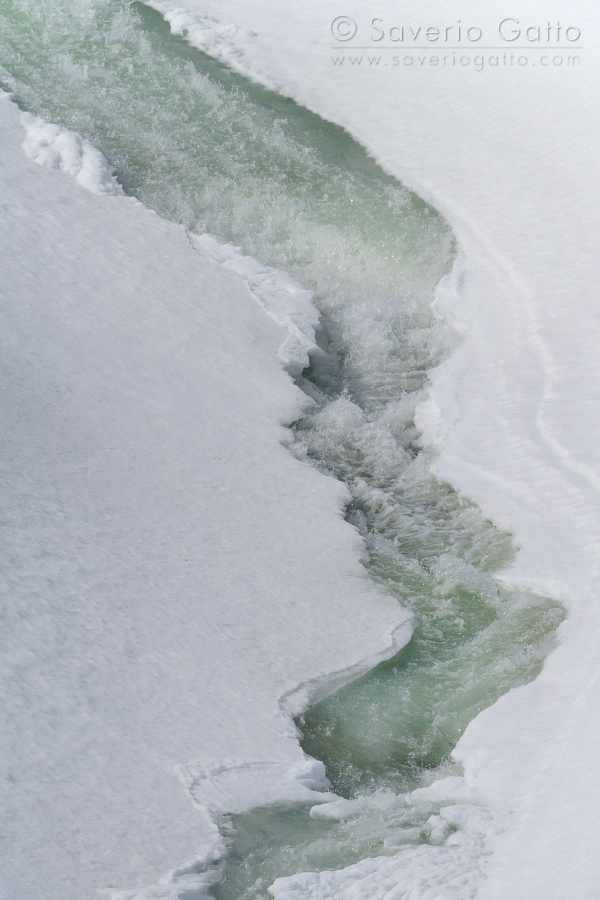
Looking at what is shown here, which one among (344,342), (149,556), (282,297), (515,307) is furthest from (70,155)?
(149,556)

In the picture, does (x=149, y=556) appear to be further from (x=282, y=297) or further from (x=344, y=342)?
(x=282, y=297)

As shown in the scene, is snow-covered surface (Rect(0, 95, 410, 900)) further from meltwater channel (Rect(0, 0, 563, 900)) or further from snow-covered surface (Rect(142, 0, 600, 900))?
snow-covered surface (Rect(142, 0, 600, 900))

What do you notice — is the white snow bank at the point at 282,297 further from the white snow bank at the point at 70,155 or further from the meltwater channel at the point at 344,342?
the white snow bank at the point at 70,155

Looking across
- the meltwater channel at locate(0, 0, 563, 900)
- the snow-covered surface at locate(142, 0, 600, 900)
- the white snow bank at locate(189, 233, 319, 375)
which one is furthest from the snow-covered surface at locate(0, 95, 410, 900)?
the snow-covered surface at locate(142, 0, 600, 900)

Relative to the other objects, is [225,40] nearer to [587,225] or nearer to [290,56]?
[290,56]

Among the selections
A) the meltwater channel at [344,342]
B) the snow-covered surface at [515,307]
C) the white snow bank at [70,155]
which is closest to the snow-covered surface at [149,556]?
the meltwater channel at [344,342]

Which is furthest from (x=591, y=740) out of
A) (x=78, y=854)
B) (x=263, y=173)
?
(x=263, y=173)
